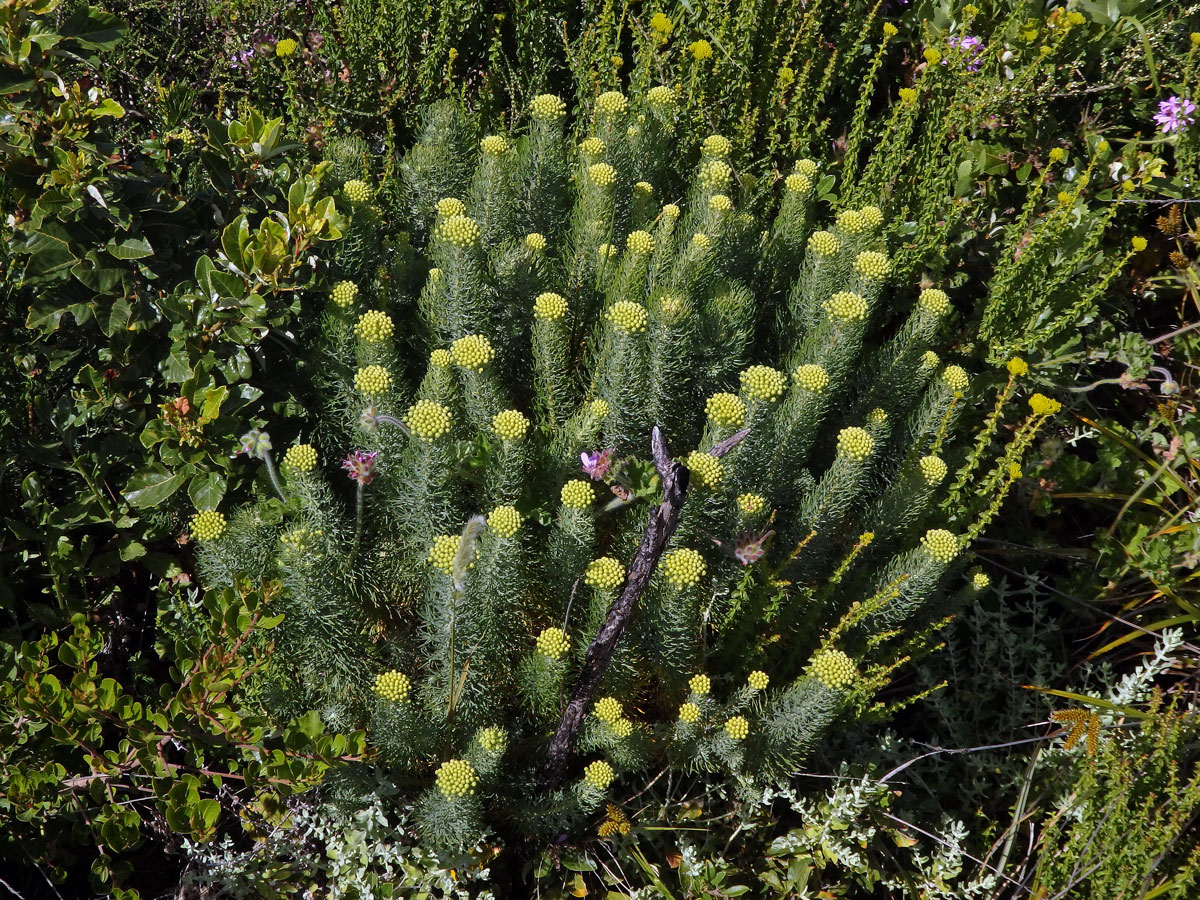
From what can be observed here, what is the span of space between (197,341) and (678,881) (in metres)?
1.94

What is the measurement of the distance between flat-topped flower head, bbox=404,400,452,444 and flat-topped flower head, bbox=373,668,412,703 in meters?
0.56

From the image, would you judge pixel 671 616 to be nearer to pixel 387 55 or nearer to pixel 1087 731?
pixel 1087 731

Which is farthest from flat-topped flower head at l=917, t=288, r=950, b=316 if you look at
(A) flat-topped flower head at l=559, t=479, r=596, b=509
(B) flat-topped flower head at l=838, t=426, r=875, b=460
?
(A) flat-topped flower head at l=559, t=479, r=596, b=509

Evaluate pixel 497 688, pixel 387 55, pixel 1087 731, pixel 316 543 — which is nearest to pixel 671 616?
pixel 497 688

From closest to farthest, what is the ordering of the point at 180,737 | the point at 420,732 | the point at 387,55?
the point at 180,737 < the point at 420,732 < the point at 387,55

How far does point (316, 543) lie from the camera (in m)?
2.13

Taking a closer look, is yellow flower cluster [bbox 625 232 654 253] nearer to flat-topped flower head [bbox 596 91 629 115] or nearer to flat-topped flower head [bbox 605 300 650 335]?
flat-topped flower head [bbox 605 300 650 335]

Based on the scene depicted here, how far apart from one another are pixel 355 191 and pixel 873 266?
1514 mm

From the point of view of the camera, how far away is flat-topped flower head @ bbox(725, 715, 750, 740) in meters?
2.22

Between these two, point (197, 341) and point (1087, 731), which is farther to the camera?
point (1087, 731)

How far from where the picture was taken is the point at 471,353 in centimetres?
227

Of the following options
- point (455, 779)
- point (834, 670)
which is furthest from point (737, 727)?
→ point (455, 779)

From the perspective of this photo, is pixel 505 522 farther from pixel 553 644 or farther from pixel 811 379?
pixel 811 379

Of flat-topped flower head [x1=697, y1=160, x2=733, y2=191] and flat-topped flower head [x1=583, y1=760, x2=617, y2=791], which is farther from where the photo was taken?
flat-topped flower head [x1=697, y1=160, x2=733, y2=191]
